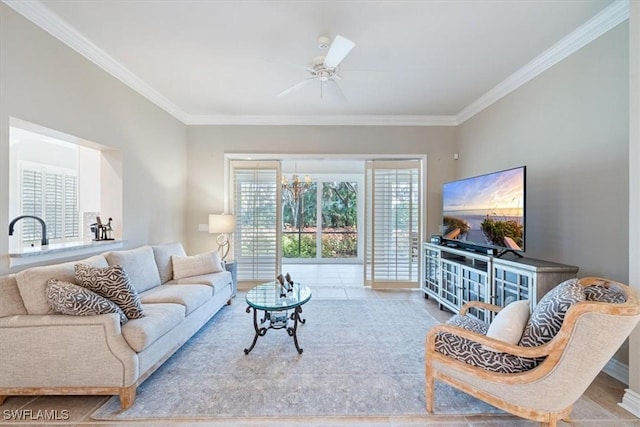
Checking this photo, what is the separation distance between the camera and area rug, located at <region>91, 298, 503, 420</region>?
6.59 ft

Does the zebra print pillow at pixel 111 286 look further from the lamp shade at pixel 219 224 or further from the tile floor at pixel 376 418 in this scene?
the lamp shade at pixel 219 224

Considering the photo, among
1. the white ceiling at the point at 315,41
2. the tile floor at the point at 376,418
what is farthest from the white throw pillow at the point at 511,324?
the white ceiling at the point at 315,41

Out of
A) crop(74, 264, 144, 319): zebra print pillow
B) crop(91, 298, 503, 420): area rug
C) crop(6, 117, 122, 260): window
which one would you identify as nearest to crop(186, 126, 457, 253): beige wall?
crop(6, 117, 122, 260): window

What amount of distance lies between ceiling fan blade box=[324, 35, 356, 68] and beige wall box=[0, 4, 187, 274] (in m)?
2.46

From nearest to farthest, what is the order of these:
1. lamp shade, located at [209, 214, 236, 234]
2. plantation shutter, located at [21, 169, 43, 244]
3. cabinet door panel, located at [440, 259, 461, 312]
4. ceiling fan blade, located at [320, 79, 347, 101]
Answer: ceiling fan blade, located at [320, 79, 347, 101] → cabinet door panel, located at [440, 259, 461, 312] → plantation shutter, located at [21, 169, 43, 244] → lamp shade, located at [209, 214, 236, 234]

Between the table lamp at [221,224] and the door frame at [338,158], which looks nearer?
the table lamp at [221,224]

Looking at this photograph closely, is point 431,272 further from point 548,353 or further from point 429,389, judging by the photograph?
point 548,353

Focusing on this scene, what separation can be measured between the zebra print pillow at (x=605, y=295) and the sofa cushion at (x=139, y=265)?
384cm

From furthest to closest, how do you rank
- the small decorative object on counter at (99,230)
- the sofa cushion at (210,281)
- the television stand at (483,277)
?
the sofa cushion at (210,281) < the small decorative object on counter at (99,230) < the television stand at (483,277)

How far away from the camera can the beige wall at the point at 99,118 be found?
2.20 m

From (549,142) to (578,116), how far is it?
0.38 meters

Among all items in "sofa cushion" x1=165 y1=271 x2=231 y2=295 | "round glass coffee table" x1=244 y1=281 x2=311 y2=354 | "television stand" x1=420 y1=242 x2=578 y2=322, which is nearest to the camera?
"television stand" x1=420 y1=242 x2=578 y2=322

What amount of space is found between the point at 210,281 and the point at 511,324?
121 inches

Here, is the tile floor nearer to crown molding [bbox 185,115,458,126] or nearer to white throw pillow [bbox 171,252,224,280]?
white throw pillow [bbox 171,252,224,280]
